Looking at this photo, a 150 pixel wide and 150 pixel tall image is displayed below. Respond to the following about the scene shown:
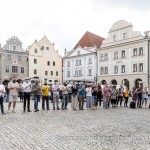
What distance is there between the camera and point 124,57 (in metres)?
47.7

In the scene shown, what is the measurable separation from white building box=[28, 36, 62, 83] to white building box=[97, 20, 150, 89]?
50.1 ft

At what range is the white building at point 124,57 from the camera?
1754 inches

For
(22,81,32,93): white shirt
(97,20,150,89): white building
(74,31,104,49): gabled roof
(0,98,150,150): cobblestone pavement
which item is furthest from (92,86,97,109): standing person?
(74,31,104,49): gabled roof

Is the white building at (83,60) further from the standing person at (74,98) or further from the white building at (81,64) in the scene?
the standing person at (74,98)

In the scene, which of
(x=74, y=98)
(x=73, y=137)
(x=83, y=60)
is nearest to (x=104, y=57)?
(x=83, y=60)

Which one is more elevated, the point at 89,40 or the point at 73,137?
the point at 89,40

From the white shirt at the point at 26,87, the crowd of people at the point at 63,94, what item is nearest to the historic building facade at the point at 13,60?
the crowd of people at the point at 63,94

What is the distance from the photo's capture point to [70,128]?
9.55 metres

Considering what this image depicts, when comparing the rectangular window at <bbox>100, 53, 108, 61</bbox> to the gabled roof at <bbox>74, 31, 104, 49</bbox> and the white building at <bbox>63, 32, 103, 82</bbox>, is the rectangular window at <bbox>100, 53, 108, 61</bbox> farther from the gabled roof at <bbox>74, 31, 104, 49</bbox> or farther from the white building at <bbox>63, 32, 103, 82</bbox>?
the gabled roof at <bbox>74, 31, 104, 49</bbox>

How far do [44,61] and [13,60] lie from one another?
7425mm

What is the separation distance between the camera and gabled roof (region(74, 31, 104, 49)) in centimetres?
5694

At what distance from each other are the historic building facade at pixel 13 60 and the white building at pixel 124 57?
17.2 metres

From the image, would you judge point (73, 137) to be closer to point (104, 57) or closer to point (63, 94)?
point (63, 94)

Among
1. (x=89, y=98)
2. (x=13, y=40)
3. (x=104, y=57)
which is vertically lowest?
(x=89, y=98)
